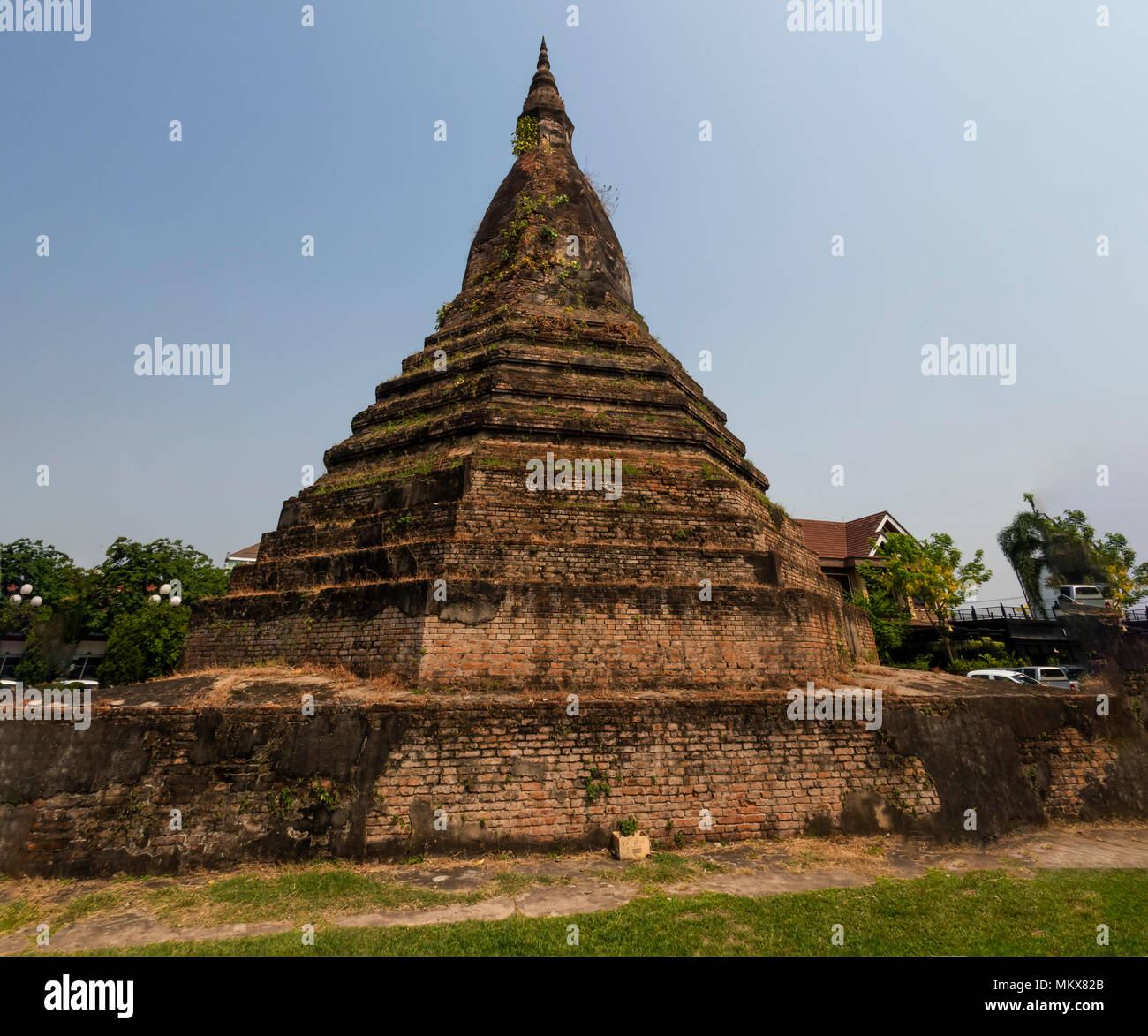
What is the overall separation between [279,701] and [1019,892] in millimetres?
7837

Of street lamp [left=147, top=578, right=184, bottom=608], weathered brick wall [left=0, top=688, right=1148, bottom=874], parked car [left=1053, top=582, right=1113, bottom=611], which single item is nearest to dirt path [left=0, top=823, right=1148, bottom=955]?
weathered brick wall [left=0, top=688, right=1148, bottom=874]

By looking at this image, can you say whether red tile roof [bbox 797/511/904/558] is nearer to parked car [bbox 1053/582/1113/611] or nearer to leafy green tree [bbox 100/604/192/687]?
parked car [bbox 1053/582/1113/611]

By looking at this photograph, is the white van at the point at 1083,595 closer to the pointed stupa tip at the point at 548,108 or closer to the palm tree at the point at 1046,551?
the palm tree at the point at 1046,551

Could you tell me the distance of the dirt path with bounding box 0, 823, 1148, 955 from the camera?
5.12 metres

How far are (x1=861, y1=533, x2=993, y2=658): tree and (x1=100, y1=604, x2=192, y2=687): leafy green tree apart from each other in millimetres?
24838

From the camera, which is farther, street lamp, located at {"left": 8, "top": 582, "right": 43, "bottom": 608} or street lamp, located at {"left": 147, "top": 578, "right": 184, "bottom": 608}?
street lamp, located at {"left": 8, "top": 582, "right": 43, "bottom": 608}

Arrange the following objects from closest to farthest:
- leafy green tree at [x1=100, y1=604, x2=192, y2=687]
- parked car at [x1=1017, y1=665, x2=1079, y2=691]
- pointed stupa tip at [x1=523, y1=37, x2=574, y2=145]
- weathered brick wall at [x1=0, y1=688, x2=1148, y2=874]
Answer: weathered brick wall at [x1=0, y1=688, x2=1148, y2=874], pointed stupa tip at [x1=523, y1=37, x2=574, y2=145], parked car at [x1=1017, y1=665, x2=1079, y2=691], leafy green tree at [x1=100, y1=604, x2=192, y2=687]

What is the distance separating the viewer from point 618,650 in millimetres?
8008

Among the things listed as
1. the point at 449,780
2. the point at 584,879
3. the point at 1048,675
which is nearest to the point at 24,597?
the point at 449,780

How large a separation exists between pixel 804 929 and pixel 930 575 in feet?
72.8

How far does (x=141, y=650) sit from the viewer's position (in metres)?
18.9

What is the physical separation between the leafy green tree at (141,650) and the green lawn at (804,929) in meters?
16.7
